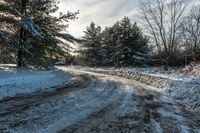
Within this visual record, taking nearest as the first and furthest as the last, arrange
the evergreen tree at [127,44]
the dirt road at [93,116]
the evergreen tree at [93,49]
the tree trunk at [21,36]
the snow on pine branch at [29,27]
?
1. the dirt road at [93,116]
2. the snow on pine branch at [29,27]
3. the tree trunk at [21,36]
4. the evergreen tree at [127,44]
5. the evergreen tree at [93,49]

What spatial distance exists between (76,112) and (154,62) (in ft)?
127

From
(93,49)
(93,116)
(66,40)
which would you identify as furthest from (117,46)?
(93,116)

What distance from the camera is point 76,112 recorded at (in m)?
8.29

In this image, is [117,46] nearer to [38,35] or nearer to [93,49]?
[93,49]

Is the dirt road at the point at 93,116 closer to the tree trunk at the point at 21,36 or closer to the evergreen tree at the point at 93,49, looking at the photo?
the tree trunk at the point at 21,36

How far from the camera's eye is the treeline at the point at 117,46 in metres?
45.3

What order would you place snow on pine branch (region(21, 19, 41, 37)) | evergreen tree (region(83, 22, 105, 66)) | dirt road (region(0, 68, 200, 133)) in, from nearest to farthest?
dirt road (region(0, 68, 200, 133)) < snow on pine branch (region(21, 19, 41, 37)) < evergreen tree (region(83, 22, 105, 66))

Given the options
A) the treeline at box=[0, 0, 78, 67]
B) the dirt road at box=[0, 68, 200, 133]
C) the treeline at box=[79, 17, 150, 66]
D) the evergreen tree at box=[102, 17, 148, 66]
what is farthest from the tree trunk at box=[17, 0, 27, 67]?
the evergreen tree at box=[102, 17, 148, 66]

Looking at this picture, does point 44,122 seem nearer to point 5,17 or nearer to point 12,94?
point 12,94

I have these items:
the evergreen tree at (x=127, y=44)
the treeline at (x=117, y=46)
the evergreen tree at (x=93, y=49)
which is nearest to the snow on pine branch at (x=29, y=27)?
the treeline at (x=117, y=46)

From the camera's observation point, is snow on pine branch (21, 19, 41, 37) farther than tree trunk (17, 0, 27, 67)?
No

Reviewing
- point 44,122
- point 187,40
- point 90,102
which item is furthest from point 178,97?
point 187,40

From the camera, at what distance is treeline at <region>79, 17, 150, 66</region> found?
149 feet

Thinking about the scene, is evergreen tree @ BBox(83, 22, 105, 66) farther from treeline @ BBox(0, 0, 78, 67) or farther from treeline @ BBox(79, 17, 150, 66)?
treeline @ BBox(0, 0, 78, 67)
